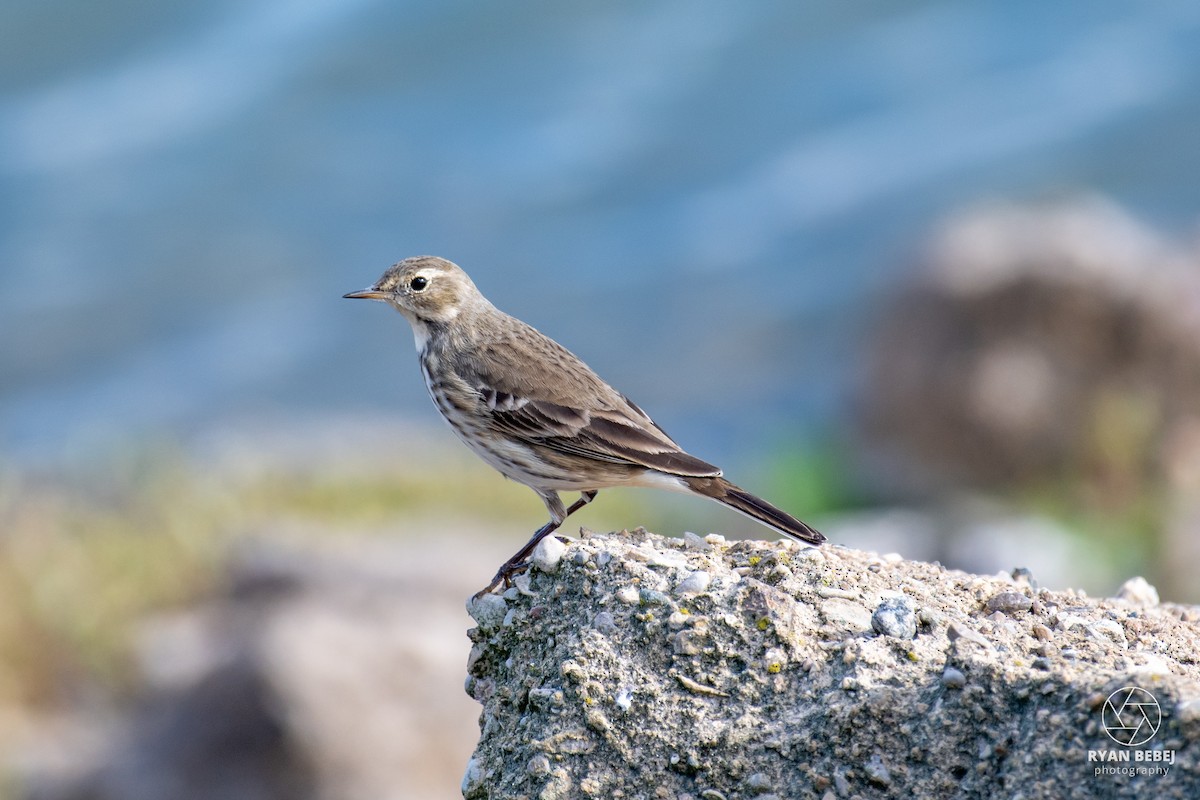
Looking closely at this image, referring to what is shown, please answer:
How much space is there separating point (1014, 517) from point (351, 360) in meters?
11.1

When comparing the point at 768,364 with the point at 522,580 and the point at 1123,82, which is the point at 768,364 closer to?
the point at 1123,82

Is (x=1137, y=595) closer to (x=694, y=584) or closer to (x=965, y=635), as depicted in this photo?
(x=965, y=635)

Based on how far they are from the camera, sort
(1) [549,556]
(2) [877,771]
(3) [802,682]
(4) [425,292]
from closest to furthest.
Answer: (2) [877,771]
(3) [802,682]
(1) [549,556]
(4) [425,292]

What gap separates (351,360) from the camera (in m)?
20.9

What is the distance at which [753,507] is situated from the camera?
5539 mm

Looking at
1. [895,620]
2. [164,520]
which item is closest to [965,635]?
[895,620]

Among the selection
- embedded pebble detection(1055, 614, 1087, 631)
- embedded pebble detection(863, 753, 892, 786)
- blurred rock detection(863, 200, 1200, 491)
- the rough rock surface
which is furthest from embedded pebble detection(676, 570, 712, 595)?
blurred rock detection(863, 200, 1200, 491)

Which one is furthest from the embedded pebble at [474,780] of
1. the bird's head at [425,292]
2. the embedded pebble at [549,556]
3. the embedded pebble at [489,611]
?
the bird's head at [425,292]

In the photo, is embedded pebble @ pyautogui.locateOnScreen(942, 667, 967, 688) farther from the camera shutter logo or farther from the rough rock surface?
the camera shutter logo

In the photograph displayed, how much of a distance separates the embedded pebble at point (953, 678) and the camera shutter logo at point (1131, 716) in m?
0.32

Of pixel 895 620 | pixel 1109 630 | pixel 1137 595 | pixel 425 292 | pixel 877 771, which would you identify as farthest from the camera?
pixel 425 292

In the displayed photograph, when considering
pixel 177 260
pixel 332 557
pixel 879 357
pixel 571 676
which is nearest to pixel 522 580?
pixel 571 676

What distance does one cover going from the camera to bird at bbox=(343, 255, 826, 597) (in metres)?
5.92

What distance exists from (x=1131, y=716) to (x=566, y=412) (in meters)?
3.38
